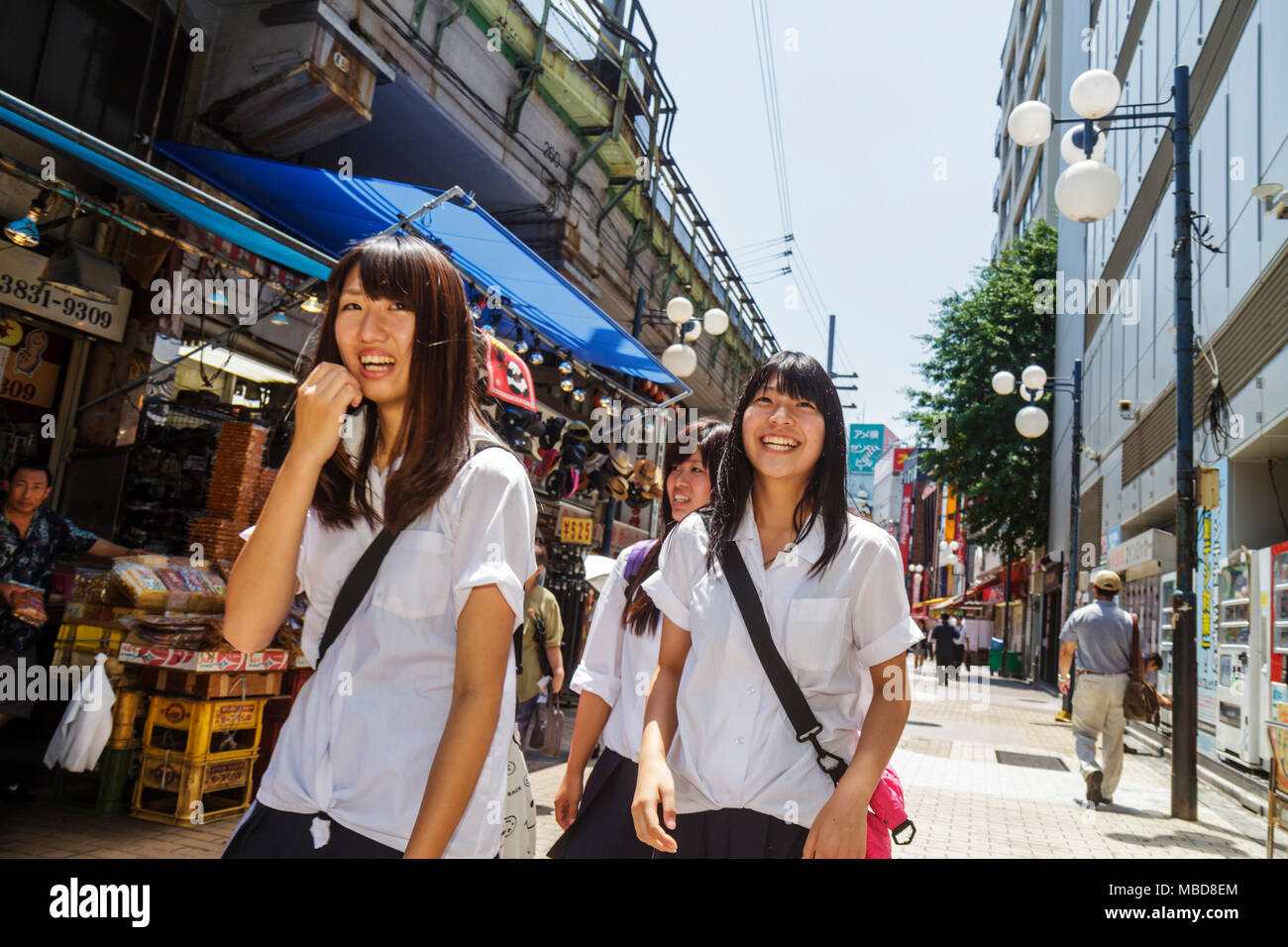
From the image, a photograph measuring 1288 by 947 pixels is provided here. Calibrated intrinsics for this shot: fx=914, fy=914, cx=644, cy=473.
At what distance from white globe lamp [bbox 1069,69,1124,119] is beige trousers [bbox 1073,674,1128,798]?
522 cm

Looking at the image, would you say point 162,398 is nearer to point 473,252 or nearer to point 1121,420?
point 473,252

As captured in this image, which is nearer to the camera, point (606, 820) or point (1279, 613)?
point (606, 820)

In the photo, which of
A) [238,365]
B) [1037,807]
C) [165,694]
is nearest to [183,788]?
[165,694]

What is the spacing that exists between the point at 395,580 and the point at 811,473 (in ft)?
3.78

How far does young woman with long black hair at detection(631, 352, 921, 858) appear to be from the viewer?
198cm

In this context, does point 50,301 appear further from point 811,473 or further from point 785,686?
point 785,686

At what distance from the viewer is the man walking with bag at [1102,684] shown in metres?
8.66

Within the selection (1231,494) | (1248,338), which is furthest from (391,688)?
(1231,494)

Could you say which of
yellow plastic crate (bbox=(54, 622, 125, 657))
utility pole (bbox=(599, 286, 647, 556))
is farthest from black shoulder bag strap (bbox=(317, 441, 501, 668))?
utility pole (bbox=(599, 286, 647, 556))

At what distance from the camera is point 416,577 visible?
Answer: 1583 mm

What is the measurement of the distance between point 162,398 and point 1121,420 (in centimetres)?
1868

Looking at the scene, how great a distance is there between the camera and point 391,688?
5.16 ft

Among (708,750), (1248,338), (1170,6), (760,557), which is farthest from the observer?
(1170,6)

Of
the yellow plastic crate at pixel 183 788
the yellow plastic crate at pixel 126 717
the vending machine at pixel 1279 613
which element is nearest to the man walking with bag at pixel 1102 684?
the vending machine at pixel 1279 613
